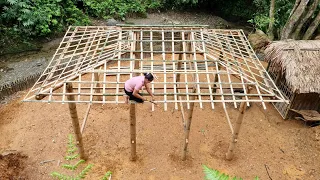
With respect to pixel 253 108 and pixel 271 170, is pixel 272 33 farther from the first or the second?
pixel 271 170

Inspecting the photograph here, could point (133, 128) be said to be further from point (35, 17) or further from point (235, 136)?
point (35, 17)

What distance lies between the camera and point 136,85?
639 centimetres

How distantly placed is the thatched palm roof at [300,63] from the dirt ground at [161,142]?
1634mm

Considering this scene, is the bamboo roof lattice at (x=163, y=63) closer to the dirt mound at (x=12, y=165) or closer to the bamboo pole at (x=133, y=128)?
the bamboo pole at (x=133, y=128)

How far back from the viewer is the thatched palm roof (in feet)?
31.3

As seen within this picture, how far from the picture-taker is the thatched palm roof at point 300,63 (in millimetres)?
9531

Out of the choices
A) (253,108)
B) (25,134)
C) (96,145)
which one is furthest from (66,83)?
(253,108)

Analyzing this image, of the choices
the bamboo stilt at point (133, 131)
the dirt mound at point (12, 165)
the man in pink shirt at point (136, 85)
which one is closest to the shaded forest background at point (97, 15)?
the dirt mound at point (12, 165)

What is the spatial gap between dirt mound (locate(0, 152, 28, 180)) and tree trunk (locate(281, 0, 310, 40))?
40.2ft

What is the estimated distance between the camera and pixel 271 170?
8.58 metres

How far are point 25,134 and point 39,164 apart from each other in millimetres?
1560

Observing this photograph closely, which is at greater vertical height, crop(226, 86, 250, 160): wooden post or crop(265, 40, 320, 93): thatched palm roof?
crop(265, 40, 320, 93): thatched palm roof

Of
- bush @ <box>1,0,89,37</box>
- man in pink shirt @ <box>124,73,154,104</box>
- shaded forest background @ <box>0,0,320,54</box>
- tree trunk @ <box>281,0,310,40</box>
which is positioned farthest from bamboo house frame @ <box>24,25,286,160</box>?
bush @ <box>1,0,89,37</box>

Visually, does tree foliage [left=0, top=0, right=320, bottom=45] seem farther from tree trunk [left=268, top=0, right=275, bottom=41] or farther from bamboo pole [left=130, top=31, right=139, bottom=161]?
bamboo pole [left=130, top=31, right=139, bottom=161]
